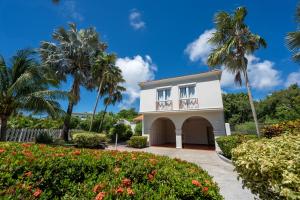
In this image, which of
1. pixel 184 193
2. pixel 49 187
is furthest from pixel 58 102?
pixel 184 193

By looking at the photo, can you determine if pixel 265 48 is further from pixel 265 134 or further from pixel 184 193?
pixel 184 193

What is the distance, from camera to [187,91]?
1530 cm

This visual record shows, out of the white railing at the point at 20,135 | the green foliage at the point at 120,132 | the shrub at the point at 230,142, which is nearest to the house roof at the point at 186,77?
the shrub at the point at 230,142

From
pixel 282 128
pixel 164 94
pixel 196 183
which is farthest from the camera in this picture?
pixel 164 94

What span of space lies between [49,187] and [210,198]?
3055 mm

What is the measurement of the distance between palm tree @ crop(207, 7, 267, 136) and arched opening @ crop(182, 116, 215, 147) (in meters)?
8.21

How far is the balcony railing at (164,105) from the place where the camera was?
1569 centimetres

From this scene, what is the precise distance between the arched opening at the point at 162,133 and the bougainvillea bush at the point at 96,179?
14.0 meters

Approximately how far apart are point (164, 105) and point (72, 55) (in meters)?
12.2

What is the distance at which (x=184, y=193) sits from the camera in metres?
2.32

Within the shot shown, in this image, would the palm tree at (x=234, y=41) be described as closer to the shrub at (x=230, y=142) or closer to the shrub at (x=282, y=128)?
the shrub at (x=282, y=128)

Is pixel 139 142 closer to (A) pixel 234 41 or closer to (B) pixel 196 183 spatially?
(A) pixel 234 41

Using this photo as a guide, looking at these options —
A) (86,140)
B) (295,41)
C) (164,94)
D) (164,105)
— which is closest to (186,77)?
Result: (164,94)

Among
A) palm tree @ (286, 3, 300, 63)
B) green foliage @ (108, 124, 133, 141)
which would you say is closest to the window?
palm tree @ (286, 3, 300, 63)
